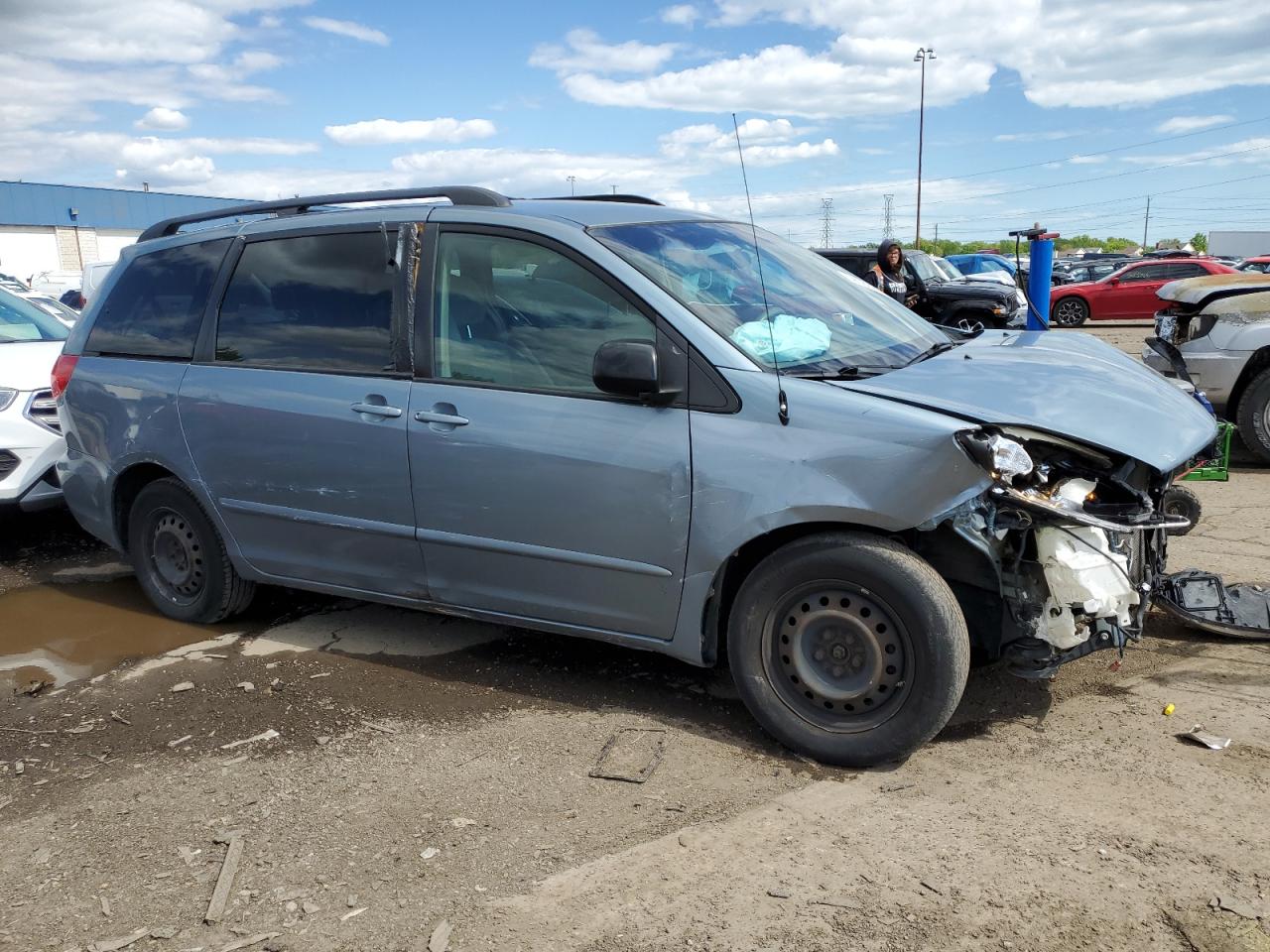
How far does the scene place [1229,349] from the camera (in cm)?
809

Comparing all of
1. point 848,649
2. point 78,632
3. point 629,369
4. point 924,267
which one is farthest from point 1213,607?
point 924,267

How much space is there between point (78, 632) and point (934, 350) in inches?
169

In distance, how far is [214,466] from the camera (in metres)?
4.86

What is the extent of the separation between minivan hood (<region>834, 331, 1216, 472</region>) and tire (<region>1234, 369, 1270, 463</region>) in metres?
4.36

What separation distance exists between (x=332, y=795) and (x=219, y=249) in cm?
270

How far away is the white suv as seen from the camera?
258 inches

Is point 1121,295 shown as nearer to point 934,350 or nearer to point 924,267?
point 924,267

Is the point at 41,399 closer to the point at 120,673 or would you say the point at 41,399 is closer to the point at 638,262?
the point at 120,673

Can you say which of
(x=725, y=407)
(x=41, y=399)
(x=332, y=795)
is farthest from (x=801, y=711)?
(x=41, y=399)

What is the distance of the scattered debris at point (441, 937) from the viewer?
272 cm

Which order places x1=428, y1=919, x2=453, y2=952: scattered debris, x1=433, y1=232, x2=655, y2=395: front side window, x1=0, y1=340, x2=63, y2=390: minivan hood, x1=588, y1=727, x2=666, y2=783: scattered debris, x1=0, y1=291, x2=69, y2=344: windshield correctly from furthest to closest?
x1=0, y1=291, x2=69, y2=344: windshield → x1=0, y1=340, x2=63, y2=390: minivan hood → x1=433, y1=232, x2=655, y2=395: front side window → x1=588, y1=727, x2=666, y2=783: scattered debris → x1=428, y1=919, x2=453, y2=952: scattered debris

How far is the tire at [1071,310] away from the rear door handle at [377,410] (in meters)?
24.8

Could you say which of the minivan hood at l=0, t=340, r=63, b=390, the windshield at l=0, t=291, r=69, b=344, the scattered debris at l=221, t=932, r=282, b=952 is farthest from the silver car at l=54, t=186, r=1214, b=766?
the windshield at l=0, t=291, r=69, b=344

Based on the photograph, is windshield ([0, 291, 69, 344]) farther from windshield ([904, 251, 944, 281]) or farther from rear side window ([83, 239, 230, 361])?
windshield ([904, 251, 944, 281])
